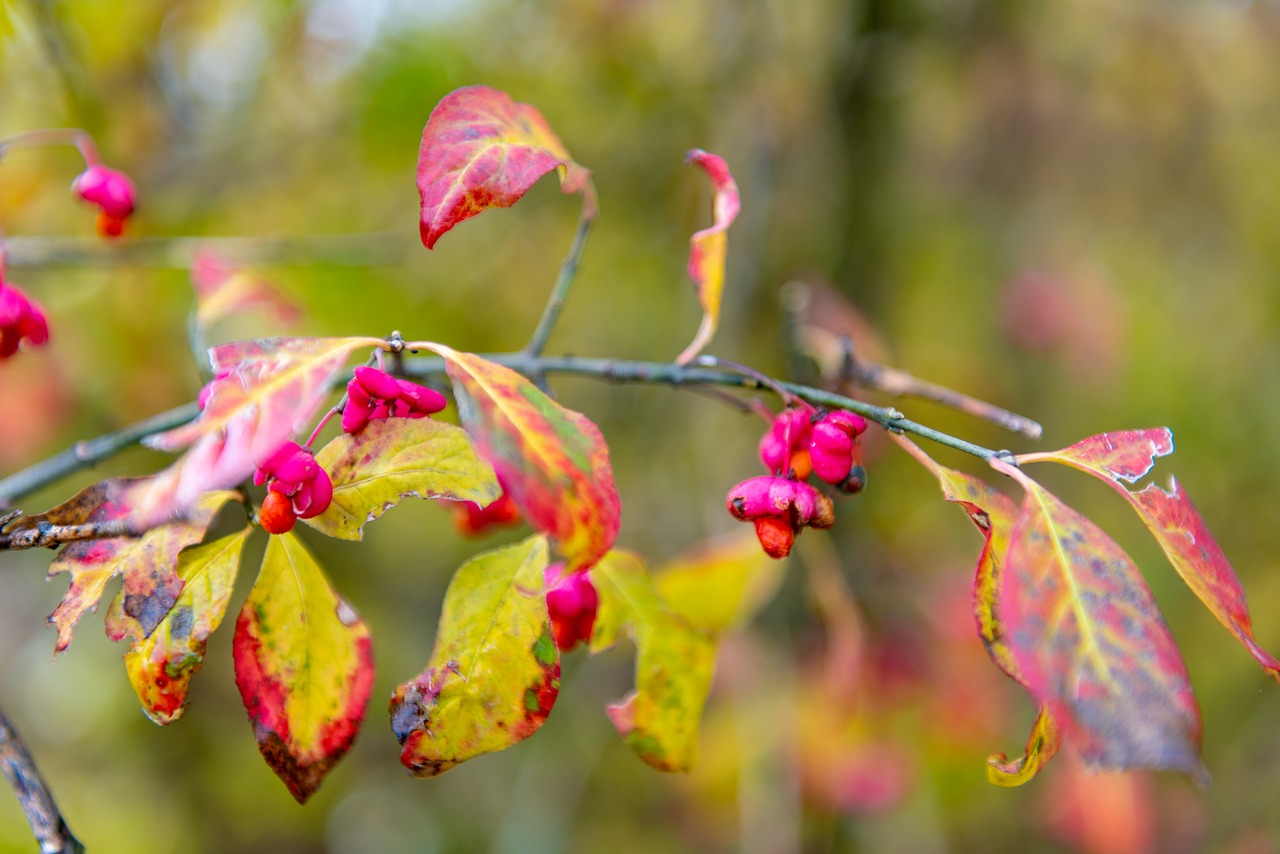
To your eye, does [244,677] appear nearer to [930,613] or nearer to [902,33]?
[930,613]

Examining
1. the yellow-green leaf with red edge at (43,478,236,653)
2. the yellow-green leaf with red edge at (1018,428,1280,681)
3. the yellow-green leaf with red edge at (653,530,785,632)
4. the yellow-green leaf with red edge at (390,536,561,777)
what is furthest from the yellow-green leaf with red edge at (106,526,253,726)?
the yellow-green leaf with red edge at (653,530,785,632)

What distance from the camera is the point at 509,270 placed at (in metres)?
2.30

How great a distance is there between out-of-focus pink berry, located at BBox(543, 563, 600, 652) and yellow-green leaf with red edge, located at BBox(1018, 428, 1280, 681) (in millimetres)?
312

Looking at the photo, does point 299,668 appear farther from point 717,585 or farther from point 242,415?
point 717,585

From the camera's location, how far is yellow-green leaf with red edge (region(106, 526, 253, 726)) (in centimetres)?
52

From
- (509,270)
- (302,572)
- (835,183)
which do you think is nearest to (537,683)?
(302,572)

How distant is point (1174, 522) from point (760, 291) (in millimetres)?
1319

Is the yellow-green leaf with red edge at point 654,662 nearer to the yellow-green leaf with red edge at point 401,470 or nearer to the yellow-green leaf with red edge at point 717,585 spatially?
the yellow-green leaf with red edge at point 401,470

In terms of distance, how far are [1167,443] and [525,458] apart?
37 centimetres

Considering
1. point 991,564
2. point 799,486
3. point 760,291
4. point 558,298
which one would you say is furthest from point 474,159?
point 760,291

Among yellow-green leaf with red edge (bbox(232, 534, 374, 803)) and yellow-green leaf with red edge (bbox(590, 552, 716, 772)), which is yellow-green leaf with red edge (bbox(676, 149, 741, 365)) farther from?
yellow-green leaf with red edge (bbox(232, 534, 374, 803))

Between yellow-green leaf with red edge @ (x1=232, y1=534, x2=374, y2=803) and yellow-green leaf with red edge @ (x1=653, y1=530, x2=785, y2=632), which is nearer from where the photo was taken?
yellow-green leaf with red edge @ (x1=232, y1=534, x2=374, y2=803)

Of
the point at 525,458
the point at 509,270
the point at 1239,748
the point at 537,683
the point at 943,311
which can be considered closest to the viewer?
the point at 525,458

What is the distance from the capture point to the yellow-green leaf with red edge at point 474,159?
1.80 feet
